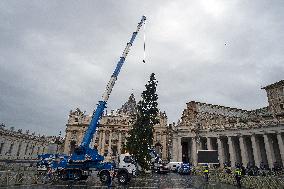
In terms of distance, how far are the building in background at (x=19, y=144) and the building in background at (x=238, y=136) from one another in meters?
41.2

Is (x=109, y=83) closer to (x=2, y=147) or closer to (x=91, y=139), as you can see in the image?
(x=91, y=139)

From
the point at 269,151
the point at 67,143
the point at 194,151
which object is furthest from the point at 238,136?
the point at 67,143

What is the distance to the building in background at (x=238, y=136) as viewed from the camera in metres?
53.9

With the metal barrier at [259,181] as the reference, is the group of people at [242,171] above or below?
above

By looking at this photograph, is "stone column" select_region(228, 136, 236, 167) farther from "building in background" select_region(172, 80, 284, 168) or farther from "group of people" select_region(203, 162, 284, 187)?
"group of people" select_region(203, 162, 284, 187)

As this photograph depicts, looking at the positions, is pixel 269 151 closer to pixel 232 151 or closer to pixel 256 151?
pixel 256 151

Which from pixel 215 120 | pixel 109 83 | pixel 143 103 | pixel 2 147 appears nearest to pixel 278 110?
pixel 215 120

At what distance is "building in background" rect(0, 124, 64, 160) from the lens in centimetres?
8362

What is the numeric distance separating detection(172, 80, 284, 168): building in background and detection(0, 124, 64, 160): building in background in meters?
41.2

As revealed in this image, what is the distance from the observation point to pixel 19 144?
95562mm

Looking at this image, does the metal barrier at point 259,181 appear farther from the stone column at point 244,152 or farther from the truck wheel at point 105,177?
the stone column at point 244,152

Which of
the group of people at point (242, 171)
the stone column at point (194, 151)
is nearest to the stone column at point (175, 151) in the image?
the stone column at point (194, 151)

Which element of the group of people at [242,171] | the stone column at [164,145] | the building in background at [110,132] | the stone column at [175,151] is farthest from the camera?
the building in background at [110,132]

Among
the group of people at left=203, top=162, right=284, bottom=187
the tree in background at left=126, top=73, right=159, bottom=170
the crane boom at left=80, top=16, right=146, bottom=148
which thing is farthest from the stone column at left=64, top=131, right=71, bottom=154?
the crane boom at left=80, top=16, right=146, bottom=148
